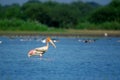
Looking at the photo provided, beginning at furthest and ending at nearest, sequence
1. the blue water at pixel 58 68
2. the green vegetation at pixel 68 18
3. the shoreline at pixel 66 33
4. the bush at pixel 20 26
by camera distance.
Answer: the green vegetation at pixel 68 18
the bush at pixel 20 26
the shoreline at pixel 66 33
the blue water at pixel 58 68

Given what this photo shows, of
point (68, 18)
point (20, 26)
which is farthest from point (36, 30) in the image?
point (68, 18)

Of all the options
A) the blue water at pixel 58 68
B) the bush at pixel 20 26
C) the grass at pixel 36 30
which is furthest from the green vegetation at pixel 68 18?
the blue water at pixel 58 68

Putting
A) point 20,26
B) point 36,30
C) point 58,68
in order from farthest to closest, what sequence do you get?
point 20,26 → point 36,30 → point 58,68

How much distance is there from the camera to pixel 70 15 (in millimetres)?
68188

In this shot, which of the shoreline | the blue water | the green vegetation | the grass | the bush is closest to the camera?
the blue water

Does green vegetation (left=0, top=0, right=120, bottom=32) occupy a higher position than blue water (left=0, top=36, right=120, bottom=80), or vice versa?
Answer: blue water (left=0, top=36, right=120, bottom=80)

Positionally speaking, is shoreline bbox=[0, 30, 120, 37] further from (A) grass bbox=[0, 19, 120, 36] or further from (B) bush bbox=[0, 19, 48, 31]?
(B) bush bbox=[0, 19, 48, 31]

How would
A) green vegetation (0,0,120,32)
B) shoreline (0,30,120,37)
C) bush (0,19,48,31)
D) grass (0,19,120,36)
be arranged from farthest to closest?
green vegetation (0,0,120,32) → bush (0,19,48,31) → grass (0,19,120,36) → shoreline (0,30,120,37)

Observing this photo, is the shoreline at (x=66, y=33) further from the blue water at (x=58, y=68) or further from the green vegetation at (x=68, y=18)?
the blue water at (x=58, y=68)

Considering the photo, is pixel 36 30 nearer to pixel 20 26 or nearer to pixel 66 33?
pixel 20 26

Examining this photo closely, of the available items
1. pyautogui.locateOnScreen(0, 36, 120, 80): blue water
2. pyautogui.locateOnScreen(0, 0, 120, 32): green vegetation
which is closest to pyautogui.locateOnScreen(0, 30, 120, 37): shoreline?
pyautogui.locateOnScreen(0, 0, 120, 32): green vegetation

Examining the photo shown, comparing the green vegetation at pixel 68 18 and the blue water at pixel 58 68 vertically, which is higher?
the blue water at pixel 58 68

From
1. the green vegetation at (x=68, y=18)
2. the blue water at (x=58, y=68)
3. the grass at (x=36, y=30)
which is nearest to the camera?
the blue water at (x=58, y=68)

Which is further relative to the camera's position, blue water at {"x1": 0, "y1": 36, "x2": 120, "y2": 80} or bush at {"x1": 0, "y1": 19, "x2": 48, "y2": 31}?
bush at {"x1": 0, "y1": 19, "x2": 48, "y2": 31}
